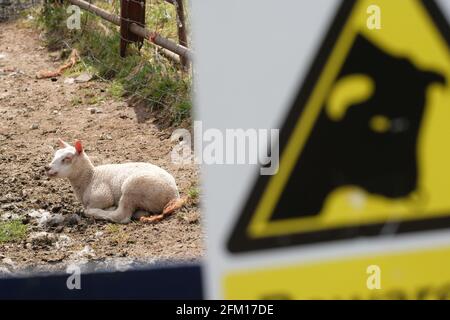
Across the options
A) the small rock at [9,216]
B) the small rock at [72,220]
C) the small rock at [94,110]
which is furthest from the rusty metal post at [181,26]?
the small rock at [9,216]

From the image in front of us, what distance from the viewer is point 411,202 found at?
2.97 feet

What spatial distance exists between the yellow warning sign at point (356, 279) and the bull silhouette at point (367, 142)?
72mm

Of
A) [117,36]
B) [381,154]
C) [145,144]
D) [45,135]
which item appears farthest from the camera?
[117,36]

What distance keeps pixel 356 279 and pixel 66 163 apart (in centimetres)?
369

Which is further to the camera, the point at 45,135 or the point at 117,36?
the point at 117,36

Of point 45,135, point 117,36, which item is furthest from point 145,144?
point 117,36

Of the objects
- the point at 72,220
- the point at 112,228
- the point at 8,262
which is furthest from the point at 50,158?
the point at 8,262

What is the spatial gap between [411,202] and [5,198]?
3958 millimetres

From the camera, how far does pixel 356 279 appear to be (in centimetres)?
90

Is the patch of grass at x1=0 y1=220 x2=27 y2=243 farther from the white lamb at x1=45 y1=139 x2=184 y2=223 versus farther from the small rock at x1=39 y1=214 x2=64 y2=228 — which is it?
the white lamb at x1=45 y1=139 x2=184 y2=223

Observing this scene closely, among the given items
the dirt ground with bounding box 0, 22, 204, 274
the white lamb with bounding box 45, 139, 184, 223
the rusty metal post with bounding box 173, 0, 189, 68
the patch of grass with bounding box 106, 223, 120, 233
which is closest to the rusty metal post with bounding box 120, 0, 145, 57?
the dirt ground with bounding box 0, 22, 204, 274

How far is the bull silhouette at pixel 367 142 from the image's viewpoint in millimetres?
888
